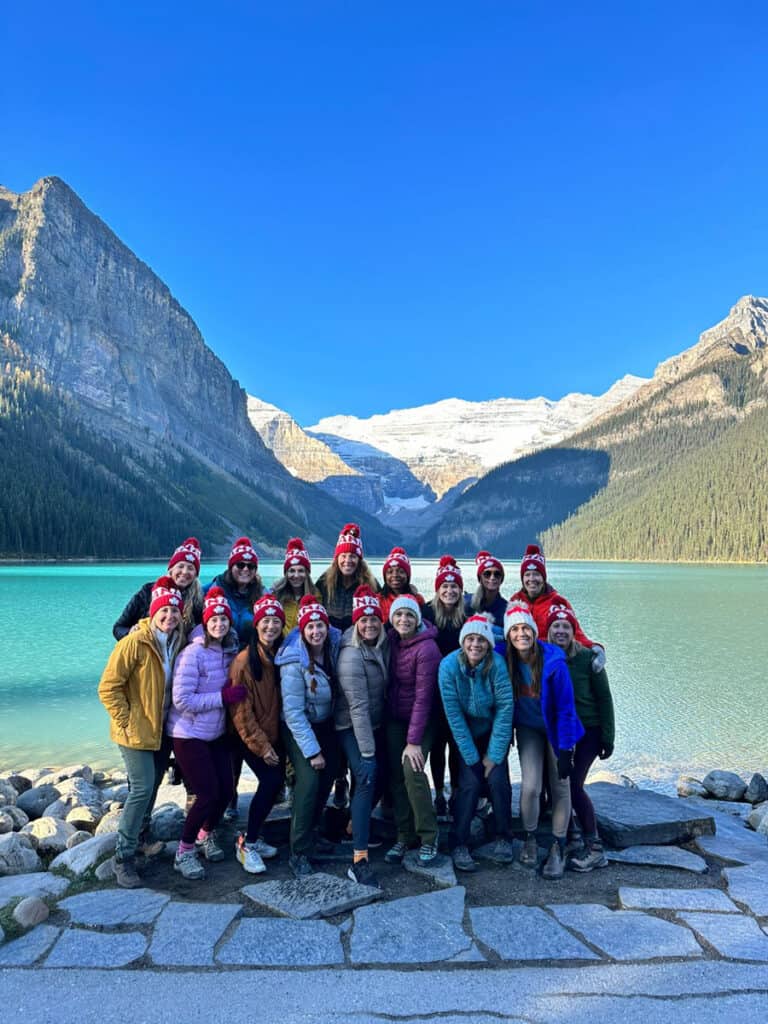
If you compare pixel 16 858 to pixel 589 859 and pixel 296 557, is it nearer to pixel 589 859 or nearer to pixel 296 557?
pixel 296 557

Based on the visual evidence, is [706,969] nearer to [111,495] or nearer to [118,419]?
[111,495]

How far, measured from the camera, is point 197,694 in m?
5.53

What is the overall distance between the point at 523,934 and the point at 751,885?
2.02m

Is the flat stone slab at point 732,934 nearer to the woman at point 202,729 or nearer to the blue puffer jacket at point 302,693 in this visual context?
the blue puffer jacket at point 302,693

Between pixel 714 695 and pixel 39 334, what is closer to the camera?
pixel 714 695

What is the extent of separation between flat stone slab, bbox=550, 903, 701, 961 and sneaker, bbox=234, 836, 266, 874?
222cm

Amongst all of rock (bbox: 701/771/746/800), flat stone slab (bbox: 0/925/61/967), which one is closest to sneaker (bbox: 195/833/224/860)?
flat stone slab (bbox: 0/925/61/967)

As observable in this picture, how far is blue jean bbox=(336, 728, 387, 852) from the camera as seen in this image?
18.3 ft

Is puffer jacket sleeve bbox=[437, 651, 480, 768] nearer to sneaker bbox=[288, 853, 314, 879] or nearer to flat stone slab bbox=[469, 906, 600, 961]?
flat stone slab bbox=[469, 906, 600, 961]

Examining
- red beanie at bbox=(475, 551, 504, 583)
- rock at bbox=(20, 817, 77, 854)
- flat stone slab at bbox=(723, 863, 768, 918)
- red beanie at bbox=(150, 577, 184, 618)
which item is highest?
red beanie at bbox=(475, 551, 504, 583)

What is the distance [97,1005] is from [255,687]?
2345 millimetres

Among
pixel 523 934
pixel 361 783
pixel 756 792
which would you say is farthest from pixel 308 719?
pixel 756 792

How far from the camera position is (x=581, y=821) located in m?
5.84

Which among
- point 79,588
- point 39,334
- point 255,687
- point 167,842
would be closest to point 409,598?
point 255,687
